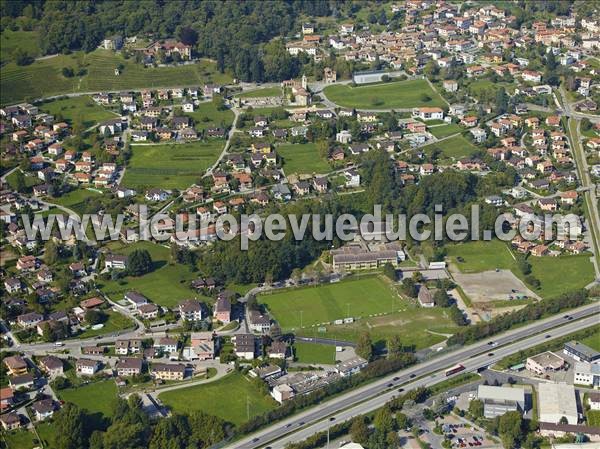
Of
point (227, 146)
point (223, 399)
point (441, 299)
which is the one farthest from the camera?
point (227, 146)

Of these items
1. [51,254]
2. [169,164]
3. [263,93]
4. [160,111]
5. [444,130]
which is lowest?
[51,254]

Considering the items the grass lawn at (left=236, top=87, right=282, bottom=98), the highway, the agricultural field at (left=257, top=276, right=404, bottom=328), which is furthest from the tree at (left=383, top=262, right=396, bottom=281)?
the grass lawn at (left=236, top=87, right=282, bottom=98)

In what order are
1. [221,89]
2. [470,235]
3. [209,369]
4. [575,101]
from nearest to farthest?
[209,369] < [470,235] < [575,101] < [221,89]

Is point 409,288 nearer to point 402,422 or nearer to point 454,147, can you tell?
point 402,422

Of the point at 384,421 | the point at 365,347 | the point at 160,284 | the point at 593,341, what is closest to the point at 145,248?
the point at 160,284

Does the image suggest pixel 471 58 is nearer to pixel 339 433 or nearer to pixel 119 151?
pixel 119 151

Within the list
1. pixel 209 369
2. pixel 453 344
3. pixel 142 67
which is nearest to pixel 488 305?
pixel 453 344

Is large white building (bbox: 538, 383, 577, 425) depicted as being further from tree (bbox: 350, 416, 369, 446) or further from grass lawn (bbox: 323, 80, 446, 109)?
grass lawn (bbox: 323, 80, 446, 109)

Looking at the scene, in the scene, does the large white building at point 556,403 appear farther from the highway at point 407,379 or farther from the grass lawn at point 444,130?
the grass lawn at point 444,130
